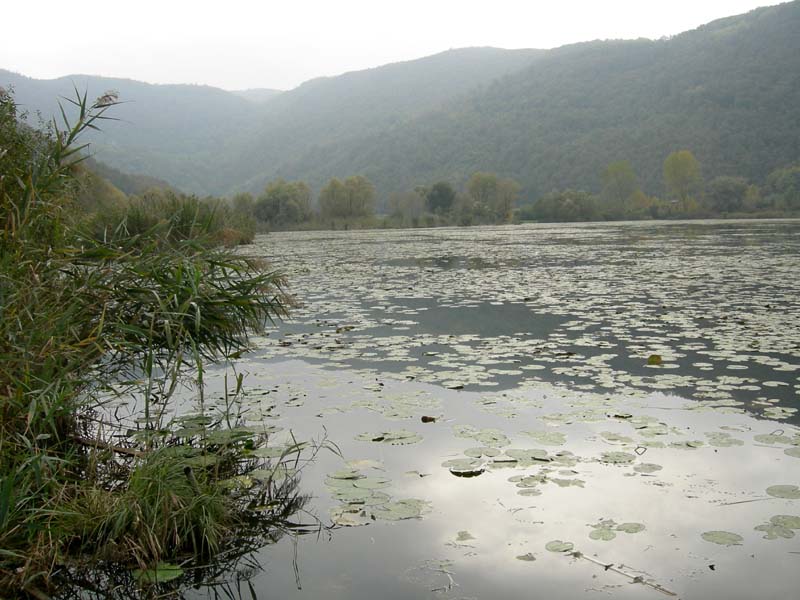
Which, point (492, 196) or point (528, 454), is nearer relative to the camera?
point (528, 454)

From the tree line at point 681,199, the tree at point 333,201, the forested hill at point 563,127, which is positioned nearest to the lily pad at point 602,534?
the tree line at point 681,199

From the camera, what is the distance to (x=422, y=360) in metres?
7.38

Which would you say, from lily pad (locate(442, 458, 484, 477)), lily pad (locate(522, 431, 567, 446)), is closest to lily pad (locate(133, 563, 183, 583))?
lily pad (locate(442, 458, 484, 477))

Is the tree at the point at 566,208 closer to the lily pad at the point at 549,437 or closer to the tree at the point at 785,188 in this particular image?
the tree at the point at 785,188

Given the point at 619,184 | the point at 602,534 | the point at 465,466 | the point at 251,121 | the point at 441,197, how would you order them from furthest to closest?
1. the point at 251,121
2. the point at 619,184
3. the point at 441,197
4. the point at 465,466
5. the point at 602,534

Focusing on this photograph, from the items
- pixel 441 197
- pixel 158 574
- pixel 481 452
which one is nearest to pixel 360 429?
pixel 481 452

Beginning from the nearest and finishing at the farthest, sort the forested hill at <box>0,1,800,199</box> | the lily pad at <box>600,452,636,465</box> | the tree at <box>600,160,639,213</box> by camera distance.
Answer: the lily pad at <box>600,452,636,465</box>
the tree at <box>600,160,639,213</box>
the forested hill at <box>0,1,800,199</box>

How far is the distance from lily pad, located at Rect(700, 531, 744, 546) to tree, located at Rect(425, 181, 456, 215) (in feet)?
258

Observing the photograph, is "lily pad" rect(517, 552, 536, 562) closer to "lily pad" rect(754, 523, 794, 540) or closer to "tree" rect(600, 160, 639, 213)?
"lily pad" rect(754, 523, 794, 540)

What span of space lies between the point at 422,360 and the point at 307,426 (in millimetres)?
2352

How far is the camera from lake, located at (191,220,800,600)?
3.15m

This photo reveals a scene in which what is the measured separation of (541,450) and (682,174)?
272 ft

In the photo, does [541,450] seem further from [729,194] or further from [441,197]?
[441,197]

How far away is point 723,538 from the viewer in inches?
130
